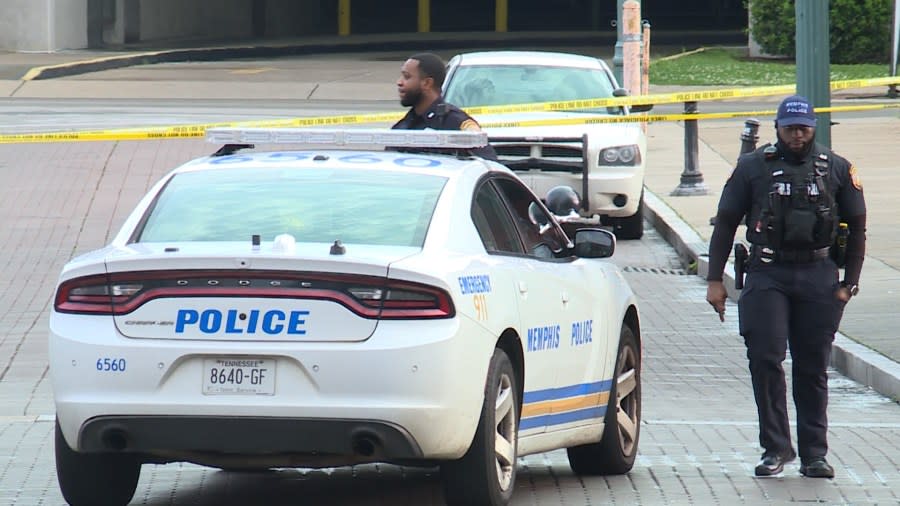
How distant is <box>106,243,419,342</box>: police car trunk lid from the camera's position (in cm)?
630

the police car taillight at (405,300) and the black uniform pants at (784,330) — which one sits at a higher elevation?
the police car taillight at (405,300)

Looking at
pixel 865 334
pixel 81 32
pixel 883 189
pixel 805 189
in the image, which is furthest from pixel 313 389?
pixel 81 32

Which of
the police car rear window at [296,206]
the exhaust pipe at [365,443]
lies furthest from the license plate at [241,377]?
the police car rear window at [296,206]

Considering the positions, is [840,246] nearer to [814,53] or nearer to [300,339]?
[300,339]

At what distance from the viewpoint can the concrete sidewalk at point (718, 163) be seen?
1167 cm

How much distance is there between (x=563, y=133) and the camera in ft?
53.9

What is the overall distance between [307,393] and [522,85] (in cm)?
1166

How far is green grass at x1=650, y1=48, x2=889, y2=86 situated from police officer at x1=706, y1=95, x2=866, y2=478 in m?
25.8

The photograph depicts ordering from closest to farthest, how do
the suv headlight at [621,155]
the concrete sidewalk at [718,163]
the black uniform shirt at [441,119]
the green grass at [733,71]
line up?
the black uniform shirt at [441,119], the concrete sidewalk at [718,163], the suv headlight at [621,155], the green grass at [733,71]

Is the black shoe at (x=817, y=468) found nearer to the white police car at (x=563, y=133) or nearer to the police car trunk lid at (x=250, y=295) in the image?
the police car trunk lid at (x=250, y=295)

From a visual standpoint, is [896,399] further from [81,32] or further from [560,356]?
[81,32]

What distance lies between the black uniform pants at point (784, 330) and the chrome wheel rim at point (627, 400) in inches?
22.6

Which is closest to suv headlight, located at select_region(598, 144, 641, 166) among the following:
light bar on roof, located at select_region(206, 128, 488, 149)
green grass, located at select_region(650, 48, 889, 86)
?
light bar on roof, located at select_region(206, 128, 488, 149)

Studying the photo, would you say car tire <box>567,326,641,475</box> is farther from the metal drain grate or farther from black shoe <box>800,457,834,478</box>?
the metal drain grate
